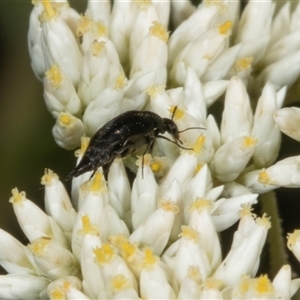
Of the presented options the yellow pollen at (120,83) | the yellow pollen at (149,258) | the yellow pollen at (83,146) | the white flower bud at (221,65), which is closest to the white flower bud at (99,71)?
the yellow pollen at (120,83)

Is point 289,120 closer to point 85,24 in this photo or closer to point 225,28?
point 225,28

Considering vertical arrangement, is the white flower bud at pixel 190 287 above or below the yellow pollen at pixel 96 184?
below

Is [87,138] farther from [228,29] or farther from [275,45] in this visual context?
[275,45]

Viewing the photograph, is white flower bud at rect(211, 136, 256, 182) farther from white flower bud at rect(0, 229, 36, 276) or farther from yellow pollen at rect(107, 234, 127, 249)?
white flower bud at rect(0, 229, 36, 276)

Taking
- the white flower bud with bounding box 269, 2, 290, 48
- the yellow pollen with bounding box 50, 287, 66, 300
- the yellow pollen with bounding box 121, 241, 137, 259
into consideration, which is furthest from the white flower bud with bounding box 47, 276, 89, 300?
the white flower bud with bounding box 269, 2, 290, 48

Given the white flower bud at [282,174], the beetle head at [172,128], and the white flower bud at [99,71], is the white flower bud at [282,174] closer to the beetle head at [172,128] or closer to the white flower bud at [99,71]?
the beetle head at [172,128]

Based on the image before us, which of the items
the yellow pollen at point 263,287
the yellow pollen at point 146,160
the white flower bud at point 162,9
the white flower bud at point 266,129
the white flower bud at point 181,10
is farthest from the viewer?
the white flower bud at point 181,10

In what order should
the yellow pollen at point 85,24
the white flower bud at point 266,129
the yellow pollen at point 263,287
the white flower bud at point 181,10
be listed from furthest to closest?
the white flower bud at point 181,10 < the yellow pollen at point 85,24 < the white flower bud at point 266,129 < the yellow pollen at point 263,287

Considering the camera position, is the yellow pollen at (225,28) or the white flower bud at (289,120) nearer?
the white flower bud at (289,120)

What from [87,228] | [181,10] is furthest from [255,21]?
[87,228]

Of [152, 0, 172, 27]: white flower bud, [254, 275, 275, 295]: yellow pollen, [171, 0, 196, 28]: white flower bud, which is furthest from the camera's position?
[171, 0, 196, 28]: white flower bud
